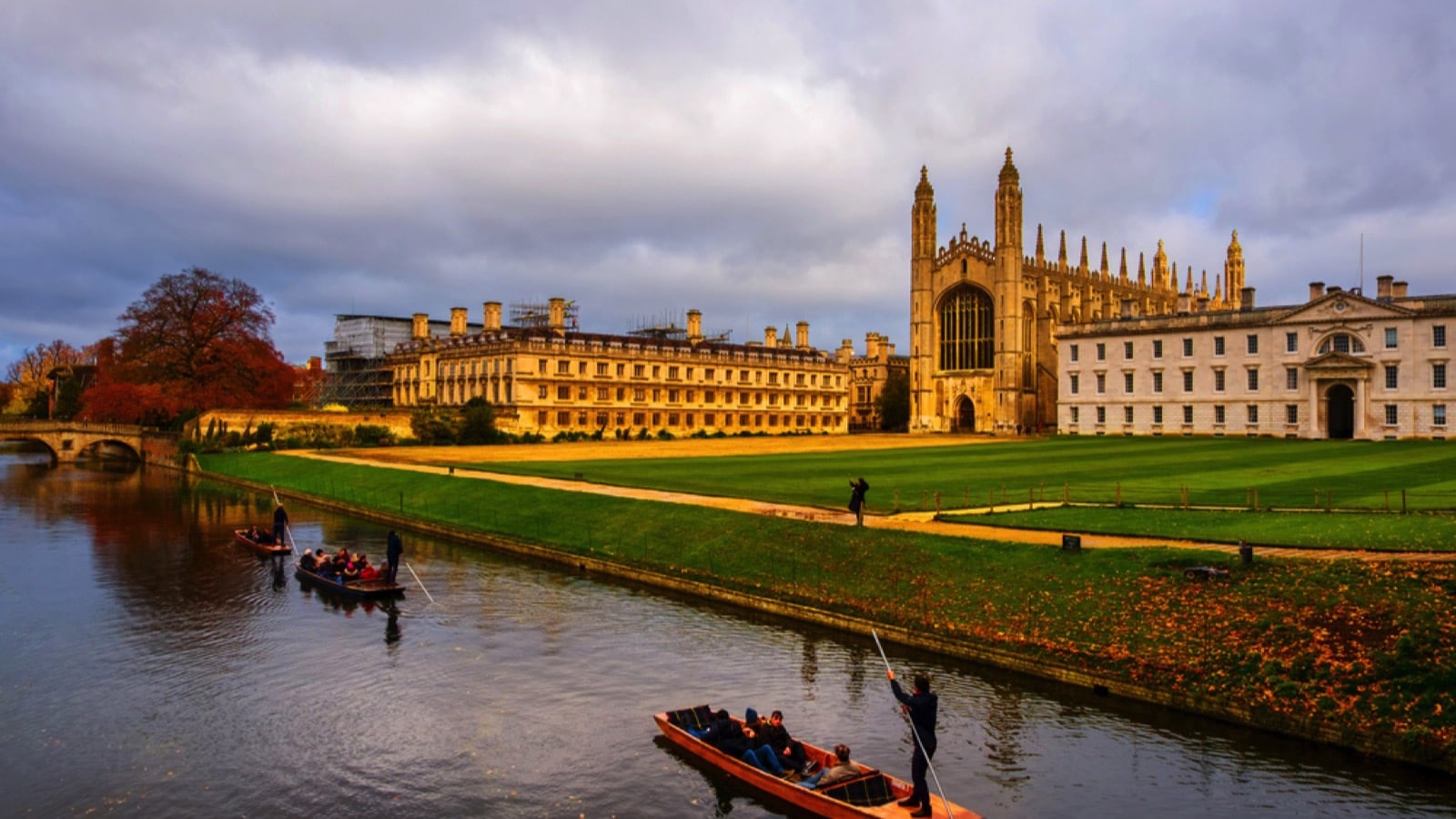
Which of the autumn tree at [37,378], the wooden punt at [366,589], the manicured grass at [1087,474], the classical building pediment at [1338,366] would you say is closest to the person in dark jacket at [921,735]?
the wooden punt at [366,589]

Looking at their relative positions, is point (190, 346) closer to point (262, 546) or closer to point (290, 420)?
point (290, 420)

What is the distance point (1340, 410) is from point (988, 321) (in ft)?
107

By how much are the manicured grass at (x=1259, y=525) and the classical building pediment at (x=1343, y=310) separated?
48.7 meters

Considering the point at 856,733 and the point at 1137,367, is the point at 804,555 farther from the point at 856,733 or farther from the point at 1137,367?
the point at 1137,367

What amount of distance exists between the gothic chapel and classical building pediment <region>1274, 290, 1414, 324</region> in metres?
20.3

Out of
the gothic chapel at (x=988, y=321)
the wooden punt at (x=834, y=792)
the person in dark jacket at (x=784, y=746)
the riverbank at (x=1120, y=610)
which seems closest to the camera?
the wooden punt at (x=834, y=792)

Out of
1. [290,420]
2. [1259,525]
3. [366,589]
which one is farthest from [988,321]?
[366,589]

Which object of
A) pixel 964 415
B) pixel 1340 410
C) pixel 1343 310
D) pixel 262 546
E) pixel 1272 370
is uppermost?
pixel 1343 310

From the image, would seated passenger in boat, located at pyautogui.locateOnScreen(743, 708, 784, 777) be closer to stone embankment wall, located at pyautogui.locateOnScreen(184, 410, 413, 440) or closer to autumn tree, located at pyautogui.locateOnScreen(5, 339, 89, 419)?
stone embankment wall, located at pyautogui.locateOnScreen(184, 410, 413, 440)

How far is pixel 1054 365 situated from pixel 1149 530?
75.7m

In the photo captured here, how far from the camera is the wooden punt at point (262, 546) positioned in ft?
111

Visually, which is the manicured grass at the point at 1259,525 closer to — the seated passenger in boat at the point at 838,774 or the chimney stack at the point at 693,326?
the seated passenger in boat at the point at 838,774

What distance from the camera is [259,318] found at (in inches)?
3093

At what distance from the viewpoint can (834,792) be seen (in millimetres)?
13617
